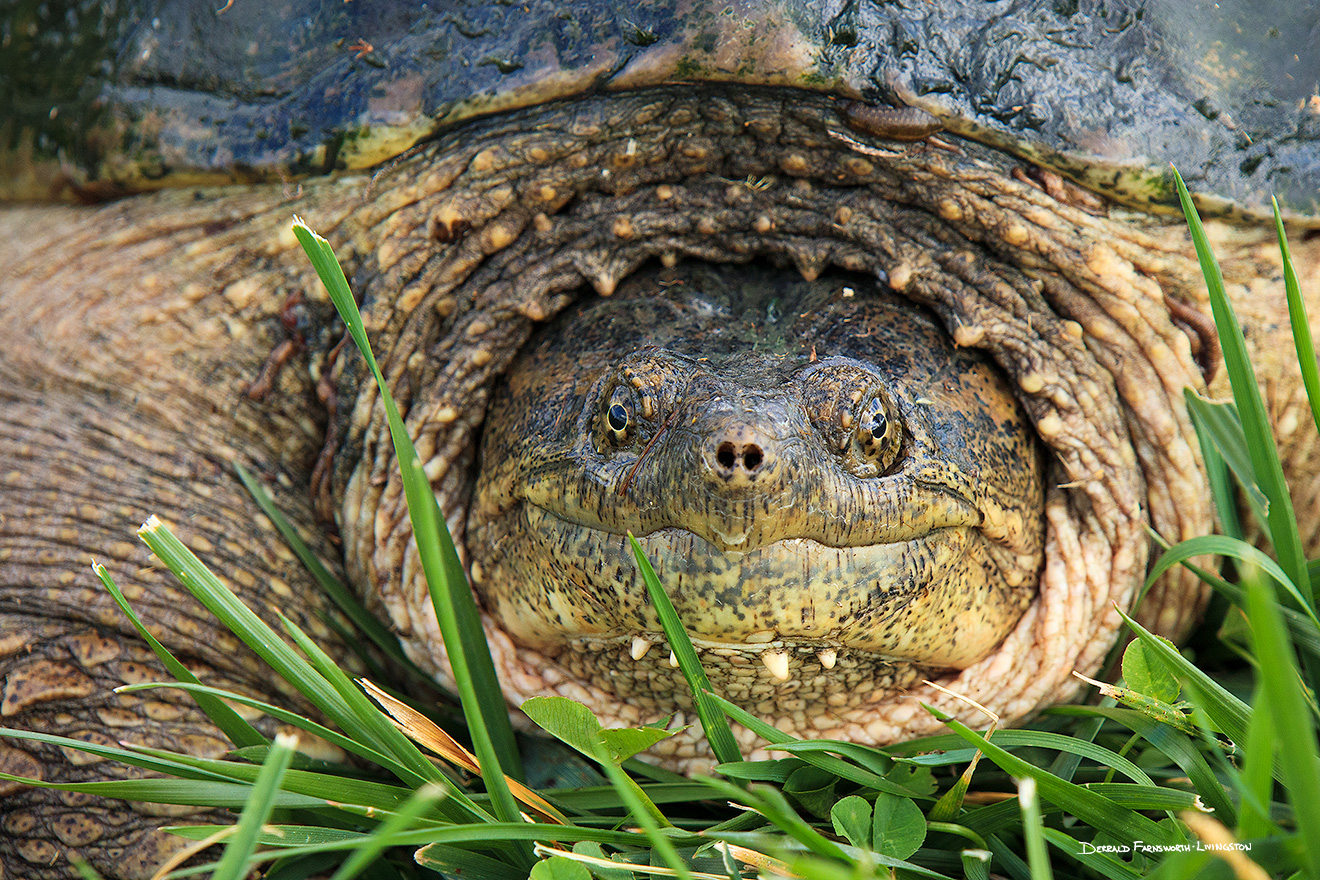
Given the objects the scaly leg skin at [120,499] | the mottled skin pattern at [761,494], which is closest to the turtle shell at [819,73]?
the scaly leg skin at [120,499]

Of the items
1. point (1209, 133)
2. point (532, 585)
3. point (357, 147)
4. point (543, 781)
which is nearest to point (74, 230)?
point (357, 147)

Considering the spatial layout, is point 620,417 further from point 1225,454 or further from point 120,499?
point 120,499

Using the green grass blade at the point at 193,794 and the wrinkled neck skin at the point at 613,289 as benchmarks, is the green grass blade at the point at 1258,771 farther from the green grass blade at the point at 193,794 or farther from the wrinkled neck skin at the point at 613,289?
the green grass blade at the point at 193,794

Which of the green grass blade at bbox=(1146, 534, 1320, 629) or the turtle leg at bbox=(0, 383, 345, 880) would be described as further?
the turtle leg at bbox=(0, 383, 345, 880)

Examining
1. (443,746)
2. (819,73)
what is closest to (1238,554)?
(819,73)

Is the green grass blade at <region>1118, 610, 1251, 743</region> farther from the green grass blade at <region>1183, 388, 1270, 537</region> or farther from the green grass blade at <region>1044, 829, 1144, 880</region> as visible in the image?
the green grass blade at <region>1183, 388, 1270, 537</region>

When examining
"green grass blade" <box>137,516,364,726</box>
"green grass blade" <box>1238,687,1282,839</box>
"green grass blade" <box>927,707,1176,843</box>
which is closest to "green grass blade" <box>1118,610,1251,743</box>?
"green grass blade" <box>927,707,1176,843</box>

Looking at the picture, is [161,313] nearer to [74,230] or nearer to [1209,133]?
[74,230]
